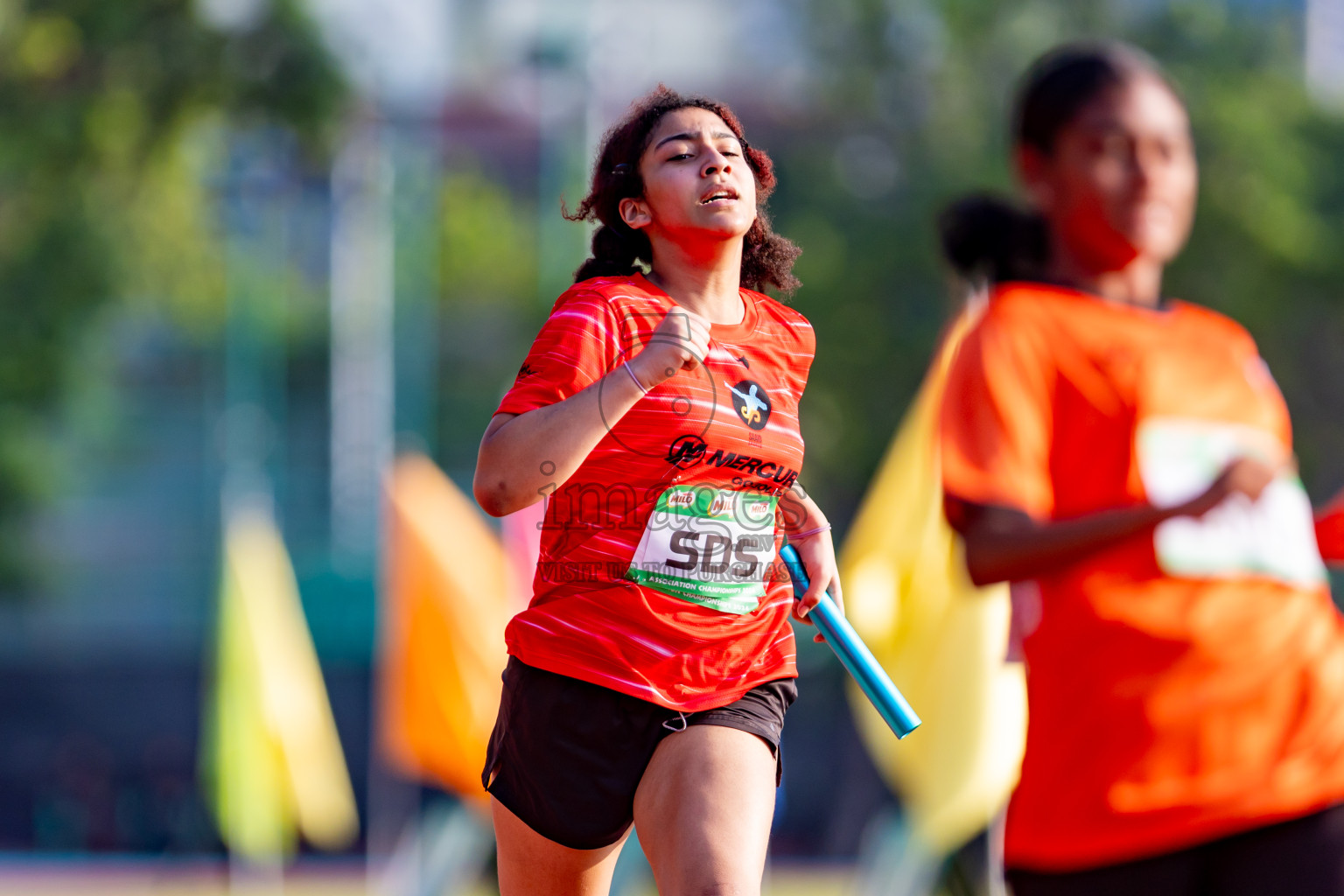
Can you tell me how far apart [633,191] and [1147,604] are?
1059 mm

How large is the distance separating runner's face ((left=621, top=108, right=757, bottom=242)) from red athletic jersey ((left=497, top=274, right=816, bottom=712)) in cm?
13

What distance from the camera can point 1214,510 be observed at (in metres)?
2.28

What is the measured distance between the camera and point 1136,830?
2295 mm

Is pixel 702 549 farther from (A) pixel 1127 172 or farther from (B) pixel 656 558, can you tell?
(A) pixel 1127 172

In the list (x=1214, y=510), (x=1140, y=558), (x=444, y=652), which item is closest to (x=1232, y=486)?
(x=1214, y=510)

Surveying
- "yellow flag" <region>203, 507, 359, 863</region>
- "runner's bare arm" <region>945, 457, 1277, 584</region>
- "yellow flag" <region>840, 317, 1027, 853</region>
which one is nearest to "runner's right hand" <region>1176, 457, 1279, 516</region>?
"runner's bare arm" <region>945, 457, 1277, 584</region>

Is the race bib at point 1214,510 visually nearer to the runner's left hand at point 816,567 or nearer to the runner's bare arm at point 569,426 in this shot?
the runner's left hand at point 816,567

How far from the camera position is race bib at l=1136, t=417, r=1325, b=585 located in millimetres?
2316

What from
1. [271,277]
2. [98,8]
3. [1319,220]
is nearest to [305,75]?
[98,8]

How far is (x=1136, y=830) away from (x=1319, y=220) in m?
16.8

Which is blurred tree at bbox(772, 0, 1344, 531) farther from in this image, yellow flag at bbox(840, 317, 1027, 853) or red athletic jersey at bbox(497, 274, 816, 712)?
red athletic jersey at bbox(497, 274, 816, 712)

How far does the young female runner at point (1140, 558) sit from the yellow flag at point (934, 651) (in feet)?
12.0

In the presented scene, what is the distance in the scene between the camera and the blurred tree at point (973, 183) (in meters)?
17.2

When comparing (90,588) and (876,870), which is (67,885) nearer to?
(876,870)
